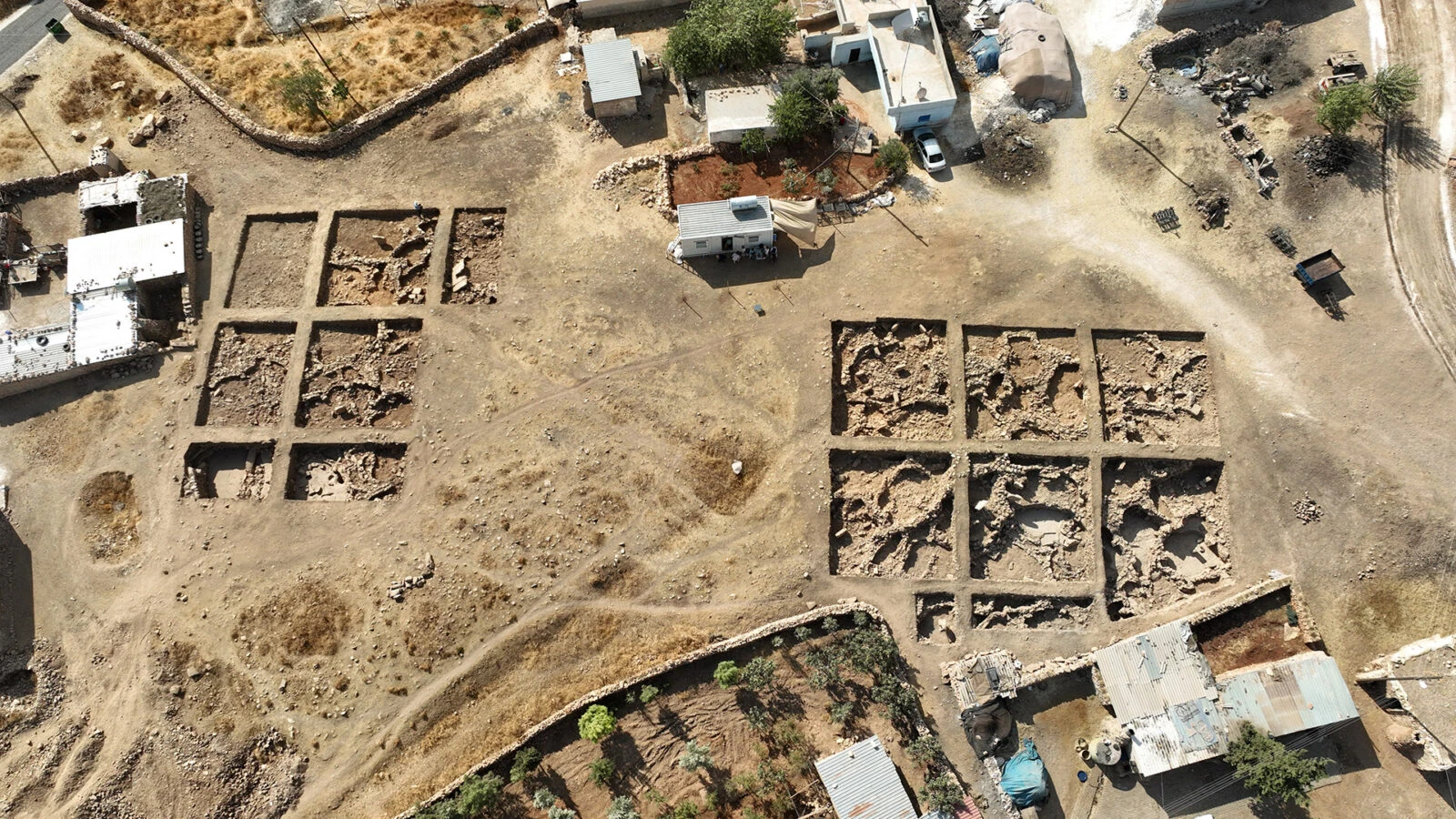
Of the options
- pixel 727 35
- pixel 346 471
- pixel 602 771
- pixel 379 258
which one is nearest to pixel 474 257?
pixel 379 258

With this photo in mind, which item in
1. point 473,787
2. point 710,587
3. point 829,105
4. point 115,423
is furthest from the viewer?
point 829,105

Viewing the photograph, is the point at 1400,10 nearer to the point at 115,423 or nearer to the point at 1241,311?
the point at 1241,311

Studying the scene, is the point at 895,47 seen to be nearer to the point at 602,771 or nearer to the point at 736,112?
the point at 736,112

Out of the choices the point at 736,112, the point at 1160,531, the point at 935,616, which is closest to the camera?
the point at 935,616

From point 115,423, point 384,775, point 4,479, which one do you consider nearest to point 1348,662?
point 384,775

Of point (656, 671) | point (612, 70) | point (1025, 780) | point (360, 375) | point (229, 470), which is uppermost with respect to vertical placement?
point (612, 70)

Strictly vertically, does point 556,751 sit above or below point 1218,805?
above
